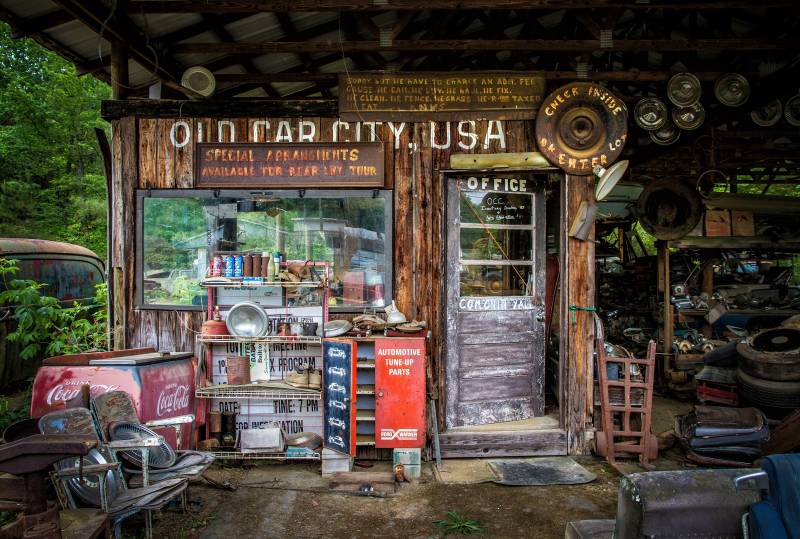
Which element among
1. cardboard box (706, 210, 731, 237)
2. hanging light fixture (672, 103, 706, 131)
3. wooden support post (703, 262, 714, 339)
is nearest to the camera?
hanging light fixture (672, 103, 706, 131)

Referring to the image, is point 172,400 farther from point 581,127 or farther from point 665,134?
point 665,134

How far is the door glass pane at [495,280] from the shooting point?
575cm

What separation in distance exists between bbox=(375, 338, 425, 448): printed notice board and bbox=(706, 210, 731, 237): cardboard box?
6383 millimetres

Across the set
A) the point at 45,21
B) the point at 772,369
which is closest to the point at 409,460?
the point at 772,369

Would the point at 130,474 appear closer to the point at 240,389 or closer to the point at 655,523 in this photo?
the point at 240,389

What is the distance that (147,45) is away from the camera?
5551mm

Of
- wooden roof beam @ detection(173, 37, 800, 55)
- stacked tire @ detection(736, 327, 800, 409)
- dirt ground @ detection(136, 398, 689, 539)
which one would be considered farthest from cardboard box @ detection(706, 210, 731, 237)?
dirt ground @ detection(136, 398, 689, 539)

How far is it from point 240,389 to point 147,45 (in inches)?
147

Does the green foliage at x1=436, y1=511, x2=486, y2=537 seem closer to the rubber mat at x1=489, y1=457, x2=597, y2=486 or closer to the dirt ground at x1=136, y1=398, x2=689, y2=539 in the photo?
the dirt ground at x1=136, y1=398, x2=689, y2=539

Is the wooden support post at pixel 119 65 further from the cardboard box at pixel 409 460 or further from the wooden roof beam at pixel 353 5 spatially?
the cardboard box at pixel 409 460

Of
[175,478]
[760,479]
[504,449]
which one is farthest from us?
[504,449]

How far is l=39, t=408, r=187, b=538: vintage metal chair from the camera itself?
3.49m

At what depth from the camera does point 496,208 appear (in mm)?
5820

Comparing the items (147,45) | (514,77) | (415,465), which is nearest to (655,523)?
(415,465)
